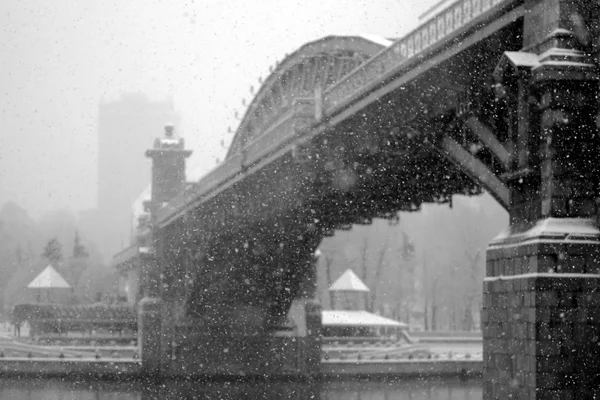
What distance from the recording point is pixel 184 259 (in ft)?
137

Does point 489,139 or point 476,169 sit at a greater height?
point 489,139

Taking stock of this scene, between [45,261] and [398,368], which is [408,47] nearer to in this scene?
[398,368]

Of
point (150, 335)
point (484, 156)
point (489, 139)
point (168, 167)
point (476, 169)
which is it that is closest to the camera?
point (489, 139)

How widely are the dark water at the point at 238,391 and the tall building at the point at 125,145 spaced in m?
106

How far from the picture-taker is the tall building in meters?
158

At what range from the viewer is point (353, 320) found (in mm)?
53688

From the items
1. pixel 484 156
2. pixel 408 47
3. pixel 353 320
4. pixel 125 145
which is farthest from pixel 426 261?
pixel 125 145

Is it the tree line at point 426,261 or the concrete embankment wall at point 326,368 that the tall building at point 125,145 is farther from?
the concrete embankment wall at point 326,368

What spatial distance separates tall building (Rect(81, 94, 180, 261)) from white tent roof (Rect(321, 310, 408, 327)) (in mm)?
90666

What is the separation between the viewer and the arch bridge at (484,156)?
14336 mm

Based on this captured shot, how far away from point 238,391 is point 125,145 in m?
140

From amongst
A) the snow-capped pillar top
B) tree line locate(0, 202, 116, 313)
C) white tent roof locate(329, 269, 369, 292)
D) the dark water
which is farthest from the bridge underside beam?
tree line locate(0, 202, 116, 313)

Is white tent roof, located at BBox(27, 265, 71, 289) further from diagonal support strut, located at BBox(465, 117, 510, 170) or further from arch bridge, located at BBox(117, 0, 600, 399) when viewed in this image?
diagonal support strut, located at BBox(465, 117, 510, 170)

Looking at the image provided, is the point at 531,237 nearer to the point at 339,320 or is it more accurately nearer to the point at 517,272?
the point at 517,272
